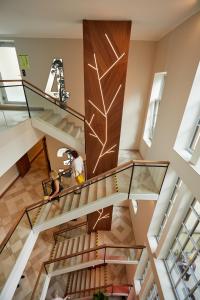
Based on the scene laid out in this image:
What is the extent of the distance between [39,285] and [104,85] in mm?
7420

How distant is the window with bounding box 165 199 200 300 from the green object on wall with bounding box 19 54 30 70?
7.51 m

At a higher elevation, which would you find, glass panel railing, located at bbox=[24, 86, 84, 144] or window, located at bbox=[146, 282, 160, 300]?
glass panel railing, located at bbox=[24, 86, 84, 144]

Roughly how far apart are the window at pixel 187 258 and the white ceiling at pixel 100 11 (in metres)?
3.58

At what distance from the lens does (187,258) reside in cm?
352

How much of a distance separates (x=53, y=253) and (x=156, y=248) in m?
4.90

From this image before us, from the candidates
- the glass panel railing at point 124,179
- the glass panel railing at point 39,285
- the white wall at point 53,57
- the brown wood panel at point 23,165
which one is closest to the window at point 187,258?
the glass panel railing at point 124,179

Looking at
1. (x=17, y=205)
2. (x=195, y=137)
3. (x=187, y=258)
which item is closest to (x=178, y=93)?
(x=195, y=137)

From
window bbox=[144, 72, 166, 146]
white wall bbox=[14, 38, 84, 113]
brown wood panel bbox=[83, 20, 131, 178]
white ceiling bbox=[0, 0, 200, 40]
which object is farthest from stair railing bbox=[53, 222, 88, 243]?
white ceiling bbox=[0, 0, 200, 40]

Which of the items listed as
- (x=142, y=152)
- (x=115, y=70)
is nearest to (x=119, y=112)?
(x=115, y=70)

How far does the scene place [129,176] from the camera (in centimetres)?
454

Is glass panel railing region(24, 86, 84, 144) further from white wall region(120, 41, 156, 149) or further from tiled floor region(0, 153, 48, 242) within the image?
tiled floor region(0, 153, 48, 242)

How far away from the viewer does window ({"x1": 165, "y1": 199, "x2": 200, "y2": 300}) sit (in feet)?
10.5

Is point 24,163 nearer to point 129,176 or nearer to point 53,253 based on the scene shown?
point 53,253

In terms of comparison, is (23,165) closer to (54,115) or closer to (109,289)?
(54,115)
